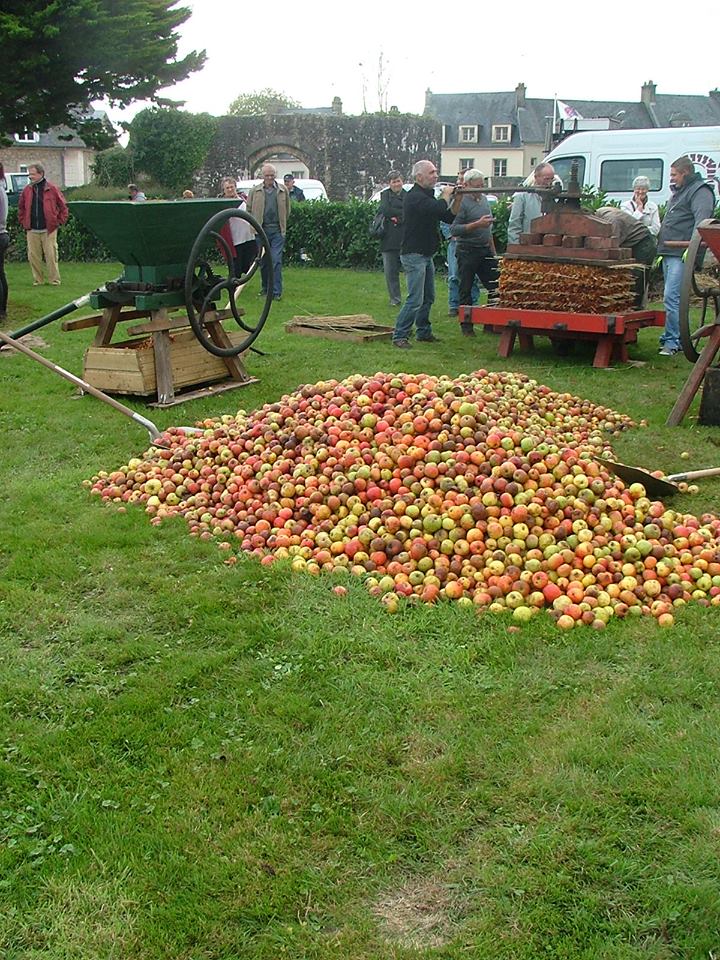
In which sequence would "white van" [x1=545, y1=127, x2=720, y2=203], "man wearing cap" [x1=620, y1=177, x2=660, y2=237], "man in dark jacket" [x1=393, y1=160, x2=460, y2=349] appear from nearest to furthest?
"man in dark jacket" [x1=393, y1=160, x2=460, y2=349]
"man wearing cap" [x1=620, y1=177, x2=660, y2=237]
"white van" [x1=545, y1=127, x2=720, y2=203]

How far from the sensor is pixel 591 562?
184 inches

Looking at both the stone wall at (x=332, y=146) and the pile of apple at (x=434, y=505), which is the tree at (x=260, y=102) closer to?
the stone wall at (x=332, y=146)

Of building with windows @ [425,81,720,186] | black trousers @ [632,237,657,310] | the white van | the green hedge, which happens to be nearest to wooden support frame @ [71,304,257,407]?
black trousers @ [632,237,657,310]

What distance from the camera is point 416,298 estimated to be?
434 inches

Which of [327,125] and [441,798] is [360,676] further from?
[327,125]

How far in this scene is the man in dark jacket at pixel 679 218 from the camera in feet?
33.6

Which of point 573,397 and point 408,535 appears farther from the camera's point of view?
point 573,397

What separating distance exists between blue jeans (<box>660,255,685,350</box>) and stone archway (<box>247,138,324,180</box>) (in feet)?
83.9

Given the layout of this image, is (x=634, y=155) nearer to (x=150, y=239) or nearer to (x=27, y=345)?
(x=27, y=345)

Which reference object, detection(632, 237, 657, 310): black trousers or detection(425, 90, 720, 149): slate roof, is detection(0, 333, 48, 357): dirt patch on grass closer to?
detection(632, 237, 657, 310): black trousers

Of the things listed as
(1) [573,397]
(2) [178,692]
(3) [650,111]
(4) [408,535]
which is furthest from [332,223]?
(3) [650,111]

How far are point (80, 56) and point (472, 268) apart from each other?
9.69 metres

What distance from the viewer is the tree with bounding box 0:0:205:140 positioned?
1634cm

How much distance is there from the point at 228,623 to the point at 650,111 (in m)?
53.4
